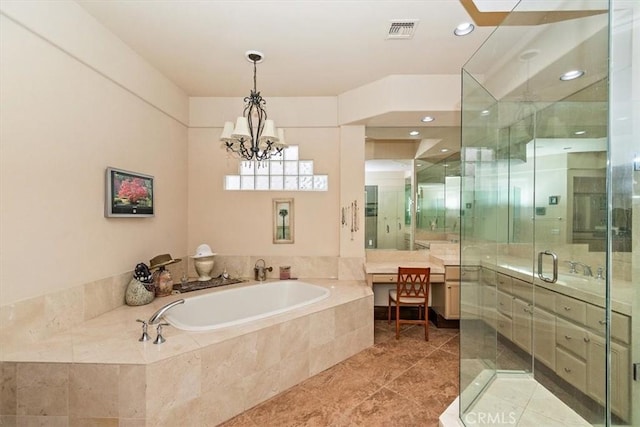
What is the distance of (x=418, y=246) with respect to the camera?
3791mm

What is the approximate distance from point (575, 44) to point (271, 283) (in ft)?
10.9

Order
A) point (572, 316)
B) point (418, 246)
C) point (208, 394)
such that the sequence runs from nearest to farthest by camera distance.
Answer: point (208, 394) → point (572, 316) → point (418, 246)

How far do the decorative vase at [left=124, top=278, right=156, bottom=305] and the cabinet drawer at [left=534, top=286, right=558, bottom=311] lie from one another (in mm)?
3387

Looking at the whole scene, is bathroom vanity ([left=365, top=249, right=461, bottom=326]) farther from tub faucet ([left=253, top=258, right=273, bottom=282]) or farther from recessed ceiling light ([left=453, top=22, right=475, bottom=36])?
recessed ceiling light ([left=453, top=22, right=475, bottom=36])

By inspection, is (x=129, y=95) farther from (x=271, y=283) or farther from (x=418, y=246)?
(x=418, y=246)

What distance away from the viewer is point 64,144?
1907 millimetres

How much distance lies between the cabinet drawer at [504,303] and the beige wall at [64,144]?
132 inches

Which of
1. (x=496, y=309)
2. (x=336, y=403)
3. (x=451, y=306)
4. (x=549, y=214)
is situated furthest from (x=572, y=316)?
(x=336, y=403)

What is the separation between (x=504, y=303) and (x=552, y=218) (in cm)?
84

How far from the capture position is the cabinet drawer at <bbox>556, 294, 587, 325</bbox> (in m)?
1.93

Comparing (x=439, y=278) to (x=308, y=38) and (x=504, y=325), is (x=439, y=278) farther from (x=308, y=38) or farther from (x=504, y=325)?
(x=308, y=38)

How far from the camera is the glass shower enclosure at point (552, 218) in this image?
5.11 feet

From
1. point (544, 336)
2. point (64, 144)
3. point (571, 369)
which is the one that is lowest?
point (571, 369)

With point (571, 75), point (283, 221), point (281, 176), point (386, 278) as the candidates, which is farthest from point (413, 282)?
point (571, 75)
